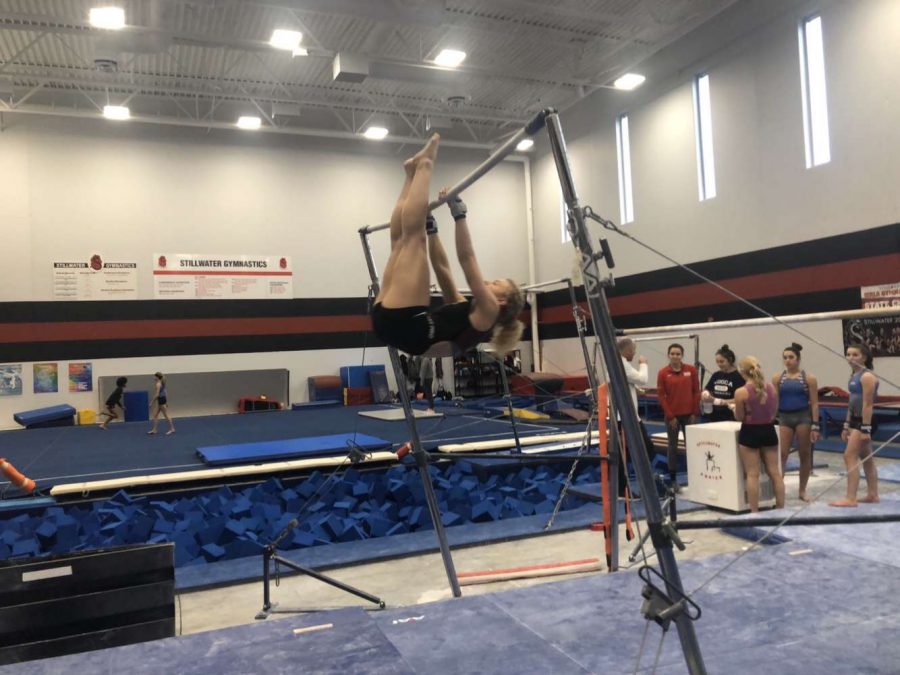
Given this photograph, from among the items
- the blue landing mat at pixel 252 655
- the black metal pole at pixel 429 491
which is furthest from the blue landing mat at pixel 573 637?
the black metal pole at pixel 429 491

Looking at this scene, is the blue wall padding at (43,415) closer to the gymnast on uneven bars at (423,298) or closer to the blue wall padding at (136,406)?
the blue wall padding at (136,406)

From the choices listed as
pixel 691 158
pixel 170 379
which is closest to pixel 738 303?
pixel 691 158

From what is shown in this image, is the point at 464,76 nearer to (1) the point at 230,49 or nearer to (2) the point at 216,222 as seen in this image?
(1) the point at 230,49

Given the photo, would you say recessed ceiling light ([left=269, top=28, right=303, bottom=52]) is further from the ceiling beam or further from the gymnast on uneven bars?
the gymnast on uneven bars

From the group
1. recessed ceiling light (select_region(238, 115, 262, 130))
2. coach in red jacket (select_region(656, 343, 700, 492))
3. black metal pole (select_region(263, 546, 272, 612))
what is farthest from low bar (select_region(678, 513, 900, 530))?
recessed ceiling light (select_region(238, 115, 262, 130))

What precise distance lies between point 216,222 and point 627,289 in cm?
889

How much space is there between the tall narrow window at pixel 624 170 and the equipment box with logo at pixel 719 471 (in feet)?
27.1

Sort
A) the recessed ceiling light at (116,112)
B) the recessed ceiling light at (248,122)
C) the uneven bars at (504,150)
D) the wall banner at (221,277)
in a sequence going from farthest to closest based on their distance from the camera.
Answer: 1. the wall banner at (221,277)
2. the recessed ceiling light at (248,122)
3. the recessed ceiling light at (116,112)
4. the uneven bars at (504,150)

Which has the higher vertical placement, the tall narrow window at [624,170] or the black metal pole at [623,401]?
the tall narrow window at [624,170]

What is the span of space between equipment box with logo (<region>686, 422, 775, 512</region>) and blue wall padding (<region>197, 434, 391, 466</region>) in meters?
3.46

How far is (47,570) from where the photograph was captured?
3.21 m

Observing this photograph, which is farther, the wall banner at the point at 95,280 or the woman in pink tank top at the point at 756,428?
the wall banner at the point at 95,280

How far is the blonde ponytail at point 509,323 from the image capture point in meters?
3.29

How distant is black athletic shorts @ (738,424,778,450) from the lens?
18.3 feet
